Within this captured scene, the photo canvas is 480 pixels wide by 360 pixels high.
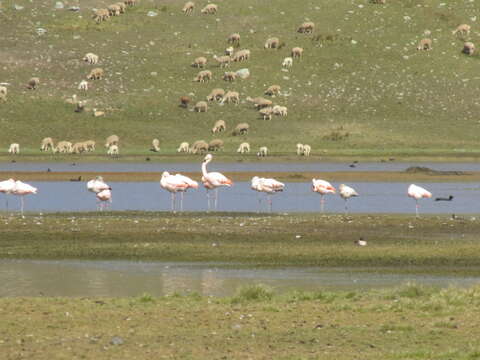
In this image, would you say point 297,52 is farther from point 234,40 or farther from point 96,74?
point 96,74

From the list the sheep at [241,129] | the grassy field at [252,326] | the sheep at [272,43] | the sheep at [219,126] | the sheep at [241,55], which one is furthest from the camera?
the sheep at [272,43]

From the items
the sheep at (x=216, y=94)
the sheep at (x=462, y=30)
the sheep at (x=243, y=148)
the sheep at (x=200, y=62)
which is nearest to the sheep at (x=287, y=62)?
the sheep at (x=200, y=62)

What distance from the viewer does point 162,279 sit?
979 inches

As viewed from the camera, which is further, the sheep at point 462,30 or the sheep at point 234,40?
the sheep at point 462,30

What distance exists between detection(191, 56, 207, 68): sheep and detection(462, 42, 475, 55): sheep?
1896 centimetres

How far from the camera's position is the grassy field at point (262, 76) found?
237 ft

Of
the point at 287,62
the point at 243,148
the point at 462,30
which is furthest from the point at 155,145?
the point at 462,30

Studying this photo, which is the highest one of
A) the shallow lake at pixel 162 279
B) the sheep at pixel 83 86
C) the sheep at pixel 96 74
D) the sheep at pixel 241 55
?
the sheep at pixel 241 55

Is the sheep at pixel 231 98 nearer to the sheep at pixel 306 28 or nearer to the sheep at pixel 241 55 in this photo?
the sheep at pixel 241 55

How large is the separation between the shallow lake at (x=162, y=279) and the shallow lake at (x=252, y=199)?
1154 cm

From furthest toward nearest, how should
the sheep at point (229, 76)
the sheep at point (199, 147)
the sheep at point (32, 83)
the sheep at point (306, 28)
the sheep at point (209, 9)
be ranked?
the sheep at point (209, 9) → the sheep at point (306, 28) → the sheep at point (229, 76) → the sheep at point (32, 83) → the sheep at point (199, 147)

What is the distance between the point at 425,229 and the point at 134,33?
62500 mm

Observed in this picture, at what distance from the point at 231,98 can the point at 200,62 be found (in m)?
7.43

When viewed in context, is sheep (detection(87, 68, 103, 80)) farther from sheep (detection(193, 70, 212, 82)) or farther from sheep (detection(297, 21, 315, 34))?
sheep (detection(297, 21, 315, 34))
